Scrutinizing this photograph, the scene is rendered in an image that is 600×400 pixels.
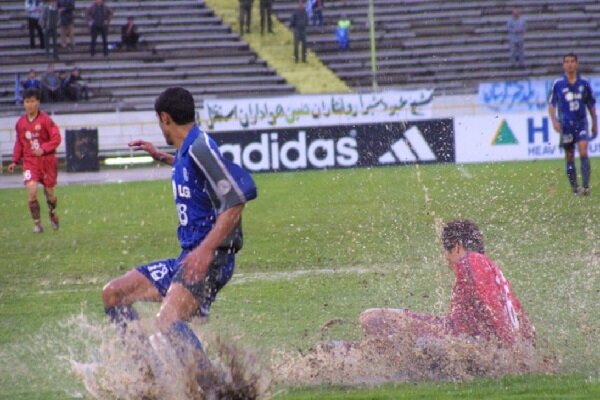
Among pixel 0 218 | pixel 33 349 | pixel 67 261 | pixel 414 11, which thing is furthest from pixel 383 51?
pixel 33 349

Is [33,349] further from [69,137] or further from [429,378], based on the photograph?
[69,137]

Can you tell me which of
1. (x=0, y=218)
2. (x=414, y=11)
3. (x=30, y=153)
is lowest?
(x=0, y=218)

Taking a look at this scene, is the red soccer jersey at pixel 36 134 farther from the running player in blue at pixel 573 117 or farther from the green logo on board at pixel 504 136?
the green logo on board at pixel 504 136

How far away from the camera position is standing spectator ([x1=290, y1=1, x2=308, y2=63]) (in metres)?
33.9

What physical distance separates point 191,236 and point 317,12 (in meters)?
31.3

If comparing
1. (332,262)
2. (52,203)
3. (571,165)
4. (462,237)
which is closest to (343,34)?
(571,165)

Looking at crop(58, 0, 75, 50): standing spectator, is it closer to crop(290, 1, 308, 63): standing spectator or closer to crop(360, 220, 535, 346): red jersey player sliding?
crop(290, 1, 308, 63): standing spectator

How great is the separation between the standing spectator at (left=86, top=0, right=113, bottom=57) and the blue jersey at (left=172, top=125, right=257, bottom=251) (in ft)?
89.6

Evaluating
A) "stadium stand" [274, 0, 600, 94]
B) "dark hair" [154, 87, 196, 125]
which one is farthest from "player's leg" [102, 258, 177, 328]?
"stadium stand" [274, 0, 600, 94]

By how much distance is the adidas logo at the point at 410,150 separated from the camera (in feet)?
81.4

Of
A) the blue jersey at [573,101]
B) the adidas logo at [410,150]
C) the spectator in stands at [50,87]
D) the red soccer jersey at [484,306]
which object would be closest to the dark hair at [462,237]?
the red soccer jersey at [484,306]

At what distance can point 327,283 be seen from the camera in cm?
1085

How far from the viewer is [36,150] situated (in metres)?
15.6

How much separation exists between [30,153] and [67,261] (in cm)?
295
